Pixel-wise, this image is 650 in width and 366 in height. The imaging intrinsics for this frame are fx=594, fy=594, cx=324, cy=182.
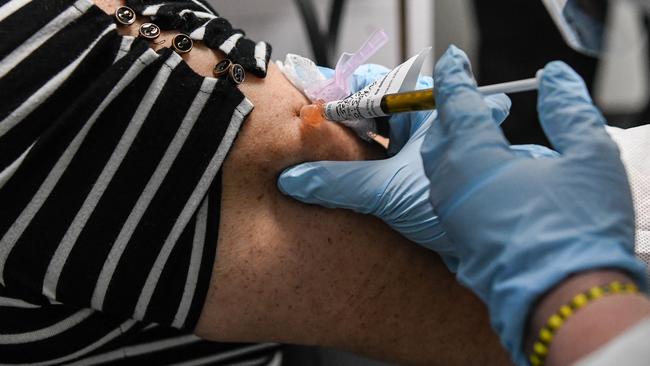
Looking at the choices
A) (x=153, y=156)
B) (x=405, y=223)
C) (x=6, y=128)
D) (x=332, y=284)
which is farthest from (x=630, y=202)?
(x=6, y=128)

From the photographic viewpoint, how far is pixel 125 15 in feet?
2.92

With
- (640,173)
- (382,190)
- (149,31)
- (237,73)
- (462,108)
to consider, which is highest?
(149,31)

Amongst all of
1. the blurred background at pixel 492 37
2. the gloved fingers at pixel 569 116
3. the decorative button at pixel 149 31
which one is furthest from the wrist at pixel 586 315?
the blurred background at pixel 492 37

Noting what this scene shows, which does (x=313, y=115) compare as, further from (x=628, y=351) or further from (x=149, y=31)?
(x=628, y=351)

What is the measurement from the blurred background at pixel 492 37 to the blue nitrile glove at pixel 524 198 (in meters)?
0.96

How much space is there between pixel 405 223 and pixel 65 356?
597 mm

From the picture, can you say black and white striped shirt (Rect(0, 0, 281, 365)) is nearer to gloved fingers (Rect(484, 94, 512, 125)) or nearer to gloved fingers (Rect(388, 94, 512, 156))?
gloved fingers (Rect(388, 94, 512, 156))

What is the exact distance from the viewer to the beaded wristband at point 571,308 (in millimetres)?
→ 545

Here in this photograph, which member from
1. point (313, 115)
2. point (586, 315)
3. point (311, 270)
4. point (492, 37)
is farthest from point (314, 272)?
point (492, 37)

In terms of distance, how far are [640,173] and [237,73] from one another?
0.63 m

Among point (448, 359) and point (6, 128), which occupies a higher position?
point (6, 128)

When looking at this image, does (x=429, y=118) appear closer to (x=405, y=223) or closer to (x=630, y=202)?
(x=405, y=223)

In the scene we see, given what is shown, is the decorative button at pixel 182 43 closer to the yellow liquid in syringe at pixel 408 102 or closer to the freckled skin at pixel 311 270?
the freckled skin at pixel 311 270

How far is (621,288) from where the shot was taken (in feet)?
1.81
